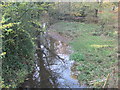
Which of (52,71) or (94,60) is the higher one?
(94,60)

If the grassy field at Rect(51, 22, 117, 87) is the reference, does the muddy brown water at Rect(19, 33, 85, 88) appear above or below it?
below

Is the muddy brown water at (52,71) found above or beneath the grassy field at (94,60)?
beneath

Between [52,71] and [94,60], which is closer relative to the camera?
[52,71]

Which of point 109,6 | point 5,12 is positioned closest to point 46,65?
point 5,12

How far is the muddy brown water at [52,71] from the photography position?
4.53m

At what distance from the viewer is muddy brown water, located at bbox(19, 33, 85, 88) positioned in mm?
4527

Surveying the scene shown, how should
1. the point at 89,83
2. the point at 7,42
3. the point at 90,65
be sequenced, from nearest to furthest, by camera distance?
the point at 7,42, the point at 89,83, the point at 90,65

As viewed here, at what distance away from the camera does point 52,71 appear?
5355 millimetres

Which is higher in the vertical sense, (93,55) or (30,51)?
(30,51)

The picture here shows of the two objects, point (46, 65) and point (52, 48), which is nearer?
point (46, 65)

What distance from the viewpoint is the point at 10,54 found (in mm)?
4219

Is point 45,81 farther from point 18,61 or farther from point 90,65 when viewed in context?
point 90,65

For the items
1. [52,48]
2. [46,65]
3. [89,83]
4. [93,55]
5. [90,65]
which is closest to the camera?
[89,83]

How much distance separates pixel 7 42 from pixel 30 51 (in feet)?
3.07
